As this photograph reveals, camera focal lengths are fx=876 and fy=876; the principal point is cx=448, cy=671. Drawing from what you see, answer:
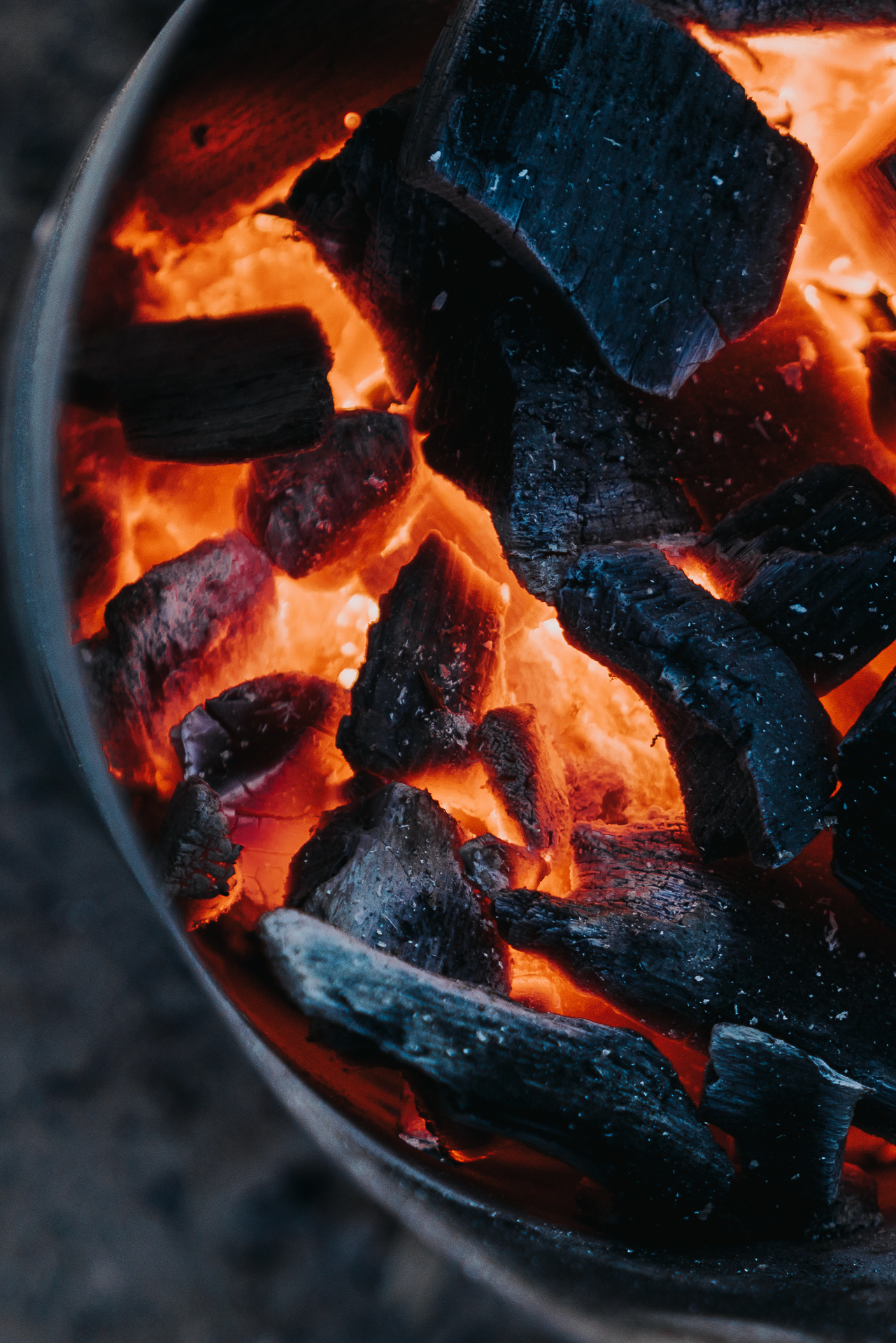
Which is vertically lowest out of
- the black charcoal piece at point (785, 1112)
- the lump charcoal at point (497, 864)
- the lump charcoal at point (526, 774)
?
the black charcoal piece at point (785, 1112)

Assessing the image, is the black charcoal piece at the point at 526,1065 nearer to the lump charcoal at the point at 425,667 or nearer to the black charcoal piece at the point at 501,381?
the lump charcoal at the point at 425,667

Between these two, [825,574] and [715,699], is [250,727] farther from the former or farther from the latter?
[825,574]

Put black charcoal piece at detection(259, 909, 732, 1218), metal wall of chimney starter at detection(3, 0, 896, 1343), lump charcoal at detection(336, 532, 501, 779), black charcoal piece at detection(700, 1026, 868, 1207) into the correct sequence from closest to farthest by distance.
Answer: metal wall of chimney starter at detection(3, 0, 896, 1343)
black charcoal piece at detection(259, 909, 732, 1218)
black charcoal piece at detection(700, 1026, 868, 1207)
lump charcoal at detection(336, 532, 501, 779)

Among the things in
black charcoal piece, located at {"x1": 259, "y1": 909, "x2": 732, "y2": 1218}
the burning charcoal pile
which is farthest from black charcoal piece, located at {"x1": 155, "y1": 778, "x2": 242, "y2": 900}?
black charcoal piece, located at {"x1": 259, "y1": 909, "x2": 732, "y2": 1218}

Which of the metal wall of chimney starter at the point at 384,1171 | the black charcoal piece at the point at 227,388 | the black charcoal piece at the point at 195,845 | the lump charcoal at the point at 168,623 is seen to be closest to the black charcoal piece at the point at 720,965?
the metal wall of chimney starter at the point at 384,1171

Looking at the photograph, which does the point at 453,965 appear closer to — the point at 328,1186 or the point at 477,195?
the point at 328,1186

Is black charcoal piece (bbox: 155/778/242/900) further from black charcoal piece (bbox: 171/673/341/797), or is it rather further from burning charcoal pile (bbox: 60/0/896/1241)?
black charcoal piece (bbox: 171/673/341/797)

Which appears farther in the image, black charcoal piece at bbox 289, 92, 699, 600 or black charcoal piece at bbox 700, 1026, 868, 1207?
black charcoal piece at bbox 289, 92, 699, 600
